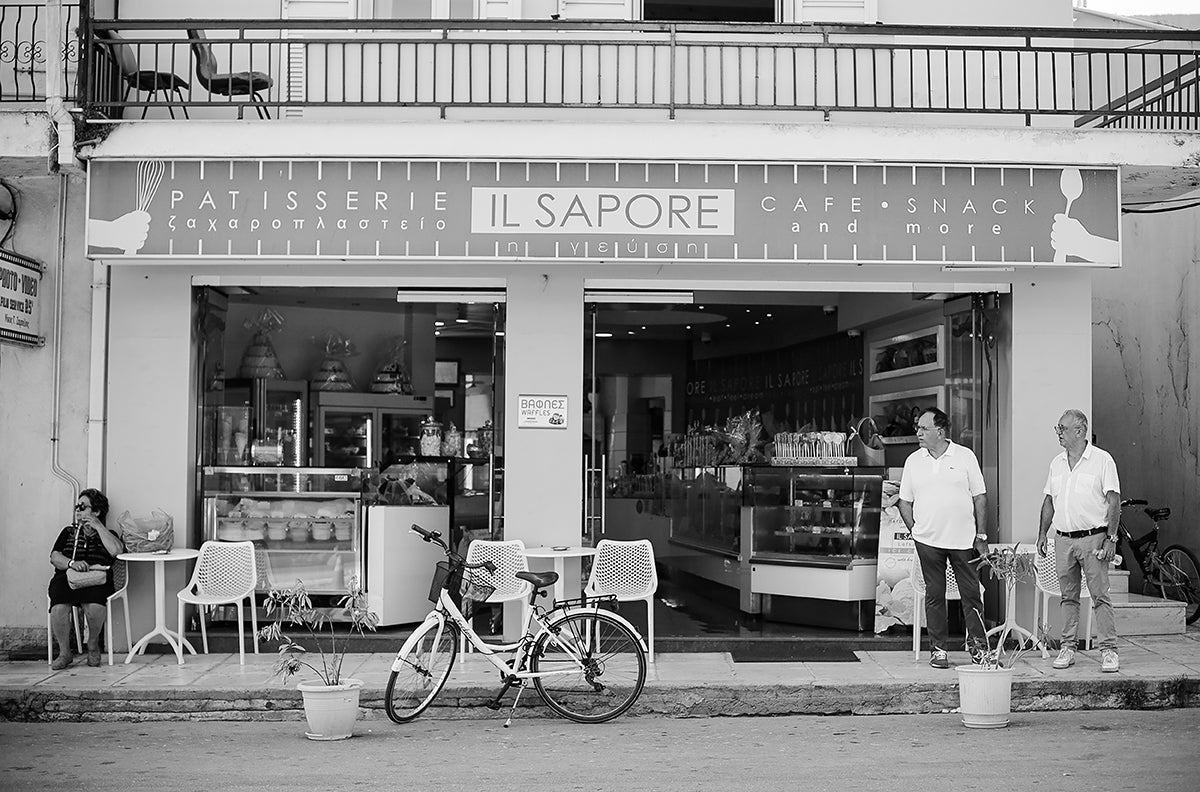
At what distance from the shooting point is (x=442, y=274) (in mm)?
10703

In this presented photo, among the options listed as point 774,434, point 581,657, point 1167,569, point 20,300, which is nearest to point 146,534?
point 20,300

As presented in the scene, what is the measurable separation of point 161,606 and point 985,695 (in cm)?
602

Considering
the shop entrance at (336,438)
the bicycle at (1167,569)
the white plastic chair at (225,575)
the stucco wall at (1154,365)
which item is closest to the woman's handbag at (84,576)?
the white plastic chair at (225,575)

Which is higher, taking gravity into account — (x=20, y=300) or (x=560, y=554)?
(x=20, y=300)

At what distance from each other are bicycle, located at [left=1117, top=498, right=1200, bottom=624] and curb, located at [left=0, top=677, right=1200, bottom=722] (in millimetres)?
3742

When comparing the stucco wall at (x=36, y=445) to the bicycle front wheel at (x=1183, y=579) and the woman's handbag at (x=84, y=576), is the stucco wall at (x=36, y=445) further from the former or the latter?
the bicycle front wheel at (x=1183, y=579)

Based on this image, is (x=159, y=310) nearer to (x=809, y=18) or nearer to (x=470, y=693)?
(x=470, y=693)

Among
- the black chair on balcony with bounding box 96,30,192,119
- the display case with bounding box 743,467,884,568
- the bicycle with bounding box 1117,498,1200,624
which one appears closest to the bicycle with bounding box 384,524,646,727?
the display case with bounding box 743,467,884,568

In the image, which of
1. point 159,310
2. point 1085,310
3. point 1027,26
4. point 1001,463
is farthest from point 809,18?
point 159,310

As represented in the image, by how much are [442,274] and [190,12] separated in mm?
3065

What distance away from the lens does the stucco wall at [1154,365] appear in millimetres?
13656

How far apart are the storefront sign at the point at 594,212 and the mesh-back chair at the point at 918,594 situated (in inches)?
96.4

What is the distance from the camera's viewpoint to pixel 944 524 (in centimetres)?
969

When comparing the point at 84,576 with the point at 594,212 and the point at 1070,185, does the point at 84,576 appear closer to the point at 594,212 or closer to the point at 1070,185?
the point at 594,212
